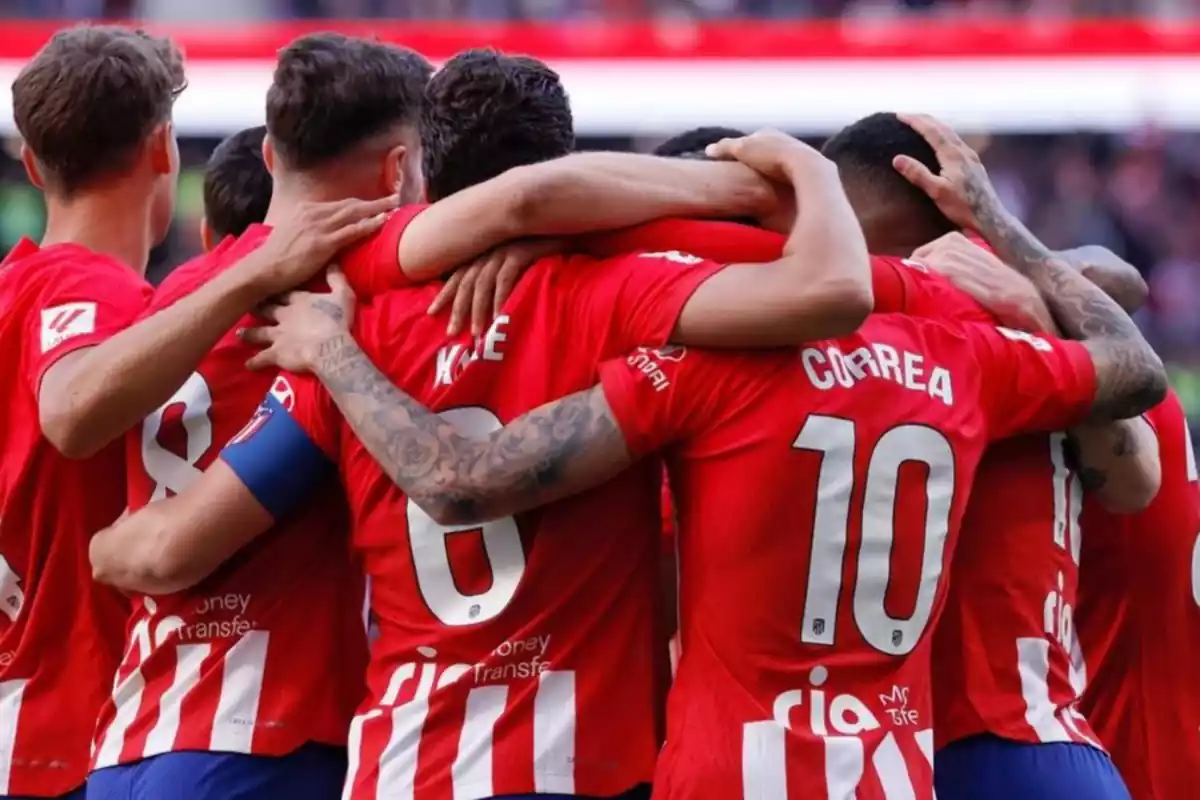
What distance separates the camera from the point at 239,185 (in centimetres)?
398

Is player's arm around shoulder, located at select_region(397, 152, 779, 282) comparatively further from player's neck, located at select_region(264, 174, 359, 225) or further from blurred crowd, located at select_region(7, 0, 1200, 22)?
blurred crowd, located at select_region(7, 0, 1200, 22)

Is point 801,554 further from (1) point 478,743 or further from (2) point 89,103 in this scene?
(2) point 89,103

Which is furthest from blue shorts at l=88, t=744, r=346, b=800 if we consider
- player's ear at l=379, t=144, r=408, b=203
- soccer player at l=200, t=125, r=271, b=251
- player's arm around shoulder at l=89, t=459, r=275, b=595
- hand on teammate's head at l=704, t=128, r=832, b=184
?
hand on teammate's head at l=704, t=128, r=832, b=184

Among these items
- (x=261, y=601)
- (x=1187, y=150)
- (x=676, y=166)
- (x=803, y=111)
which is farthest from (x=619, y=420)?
(x=1187, y=150)

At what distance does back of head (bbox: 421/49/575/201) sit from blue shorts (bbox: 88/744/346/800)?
1091mm

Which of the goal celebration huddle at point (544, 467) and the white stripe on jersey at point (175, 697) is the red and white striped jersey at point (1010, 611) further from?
the white stripe on jersey at point (175, 697)

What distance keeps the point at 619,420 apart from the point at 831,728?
2.06 ft

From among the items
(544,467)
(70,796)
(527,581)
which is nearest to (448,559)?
(527,581)

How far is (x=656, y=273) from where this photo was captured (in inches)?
123

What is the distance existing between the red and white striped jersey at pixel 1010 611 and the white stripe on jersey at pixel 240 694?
1.26 metres

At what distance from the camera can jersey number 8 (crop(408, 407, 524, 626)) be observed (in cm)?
315

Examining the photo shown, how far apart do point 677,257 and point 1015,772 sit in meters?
1.15

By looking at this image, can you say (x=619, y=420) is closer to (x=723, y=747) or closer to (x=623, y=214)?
(x=623, y=214)

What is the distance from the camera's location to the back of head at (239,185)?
13.0 feet
